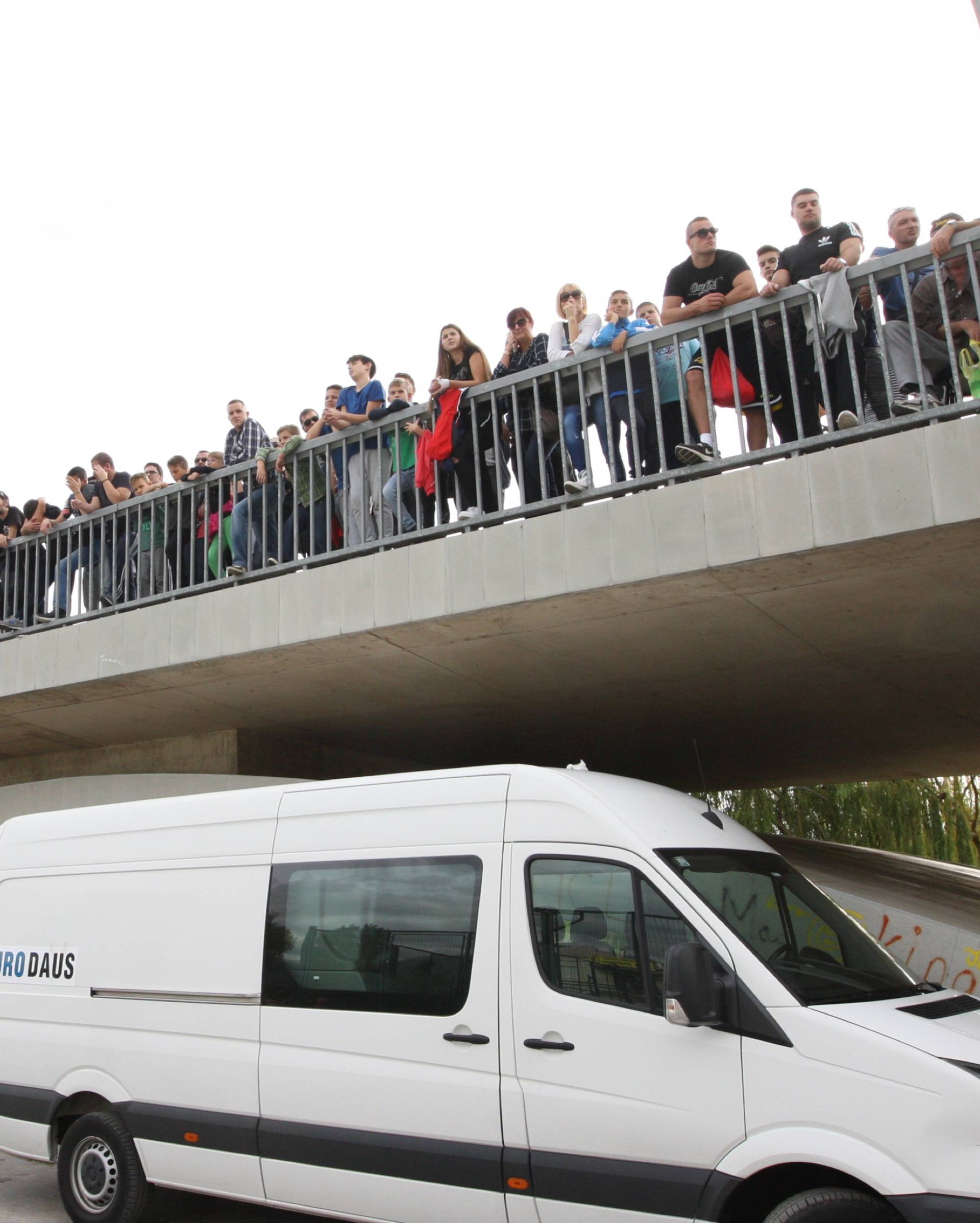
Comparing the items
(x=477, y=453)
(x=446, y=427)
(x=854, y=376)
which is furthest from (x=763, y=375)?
(x=446, y=427)

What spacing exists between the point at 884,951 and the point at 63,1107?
175 inches

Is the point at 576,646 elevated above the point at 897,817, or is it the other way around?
the point at 576,646

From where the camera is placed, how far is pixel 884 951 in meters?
5.04

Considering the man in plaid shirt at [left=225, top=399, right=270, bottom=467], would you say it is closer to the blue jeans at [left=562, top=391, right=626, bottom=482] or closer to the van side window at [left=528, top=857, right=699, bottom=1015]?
the blue jeans at [left=562, top=391, right=626, bottom=482]

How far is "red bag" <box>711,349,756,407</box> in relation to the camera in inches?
285

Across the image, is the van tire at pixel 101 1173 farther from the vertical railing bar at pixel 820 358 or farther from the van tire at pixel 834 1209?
the vertical railing bar at pixel 820 358

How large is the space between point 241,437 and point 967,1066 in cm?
845

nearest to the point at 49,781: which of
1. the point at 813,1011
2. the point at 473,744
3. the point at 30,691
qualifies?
the point at 30,691

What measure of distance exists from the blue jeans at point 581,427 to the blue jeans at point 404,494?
1.28 meters

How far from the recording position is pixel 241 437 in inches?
416

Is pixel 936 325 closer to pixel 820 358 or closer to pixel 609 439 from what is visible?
pixel 820 358

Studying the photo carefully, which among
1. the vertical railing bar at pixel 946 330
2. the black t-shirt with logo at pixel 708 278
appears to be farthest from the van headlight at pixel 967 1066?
the black t-shirt with logo at pixel 708 278

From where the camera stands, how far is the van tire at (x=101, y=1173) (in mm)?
5828

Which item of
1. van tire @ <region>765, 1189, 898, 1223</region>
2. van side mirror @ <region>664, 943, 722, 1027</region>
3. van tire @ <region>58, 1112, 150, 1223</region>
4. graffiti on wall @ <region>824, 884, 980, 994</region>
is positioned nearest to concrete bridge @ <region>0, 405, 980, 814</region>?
graffiti on wall @ <region>824, 884, 980, 994</region>
